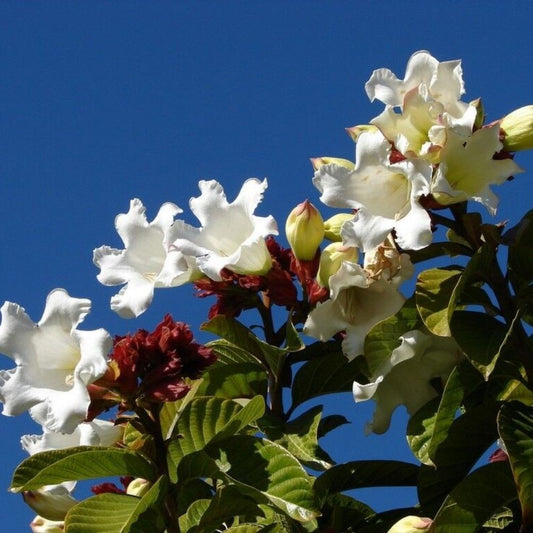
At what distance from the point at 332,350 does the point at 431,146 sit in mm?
610

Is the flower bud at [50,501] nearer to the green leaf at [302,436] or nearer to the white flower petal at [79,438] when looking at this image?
the white flower petal at [79,438]

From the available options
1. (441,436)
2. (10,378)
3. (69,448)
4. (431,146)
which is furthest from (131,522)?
(431,146)

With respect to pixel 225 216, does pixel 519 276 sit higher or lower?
A: lower

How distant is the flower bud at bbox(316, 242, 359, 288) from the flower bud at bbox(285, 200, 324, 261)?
0.05 meters

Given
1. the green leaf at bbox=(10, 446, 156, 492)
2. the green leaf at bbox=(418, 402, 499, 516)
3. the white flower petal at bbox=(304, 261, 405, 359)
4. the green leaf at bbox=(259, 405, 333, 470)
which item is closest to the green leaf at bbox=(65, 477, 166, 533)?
the green leaf at bbox=(10, 446, 156, 492)

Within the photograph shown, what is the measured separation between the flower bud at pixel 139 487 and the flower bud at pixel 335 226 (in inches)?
25.8

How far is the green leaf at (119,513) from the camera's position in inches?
88.4

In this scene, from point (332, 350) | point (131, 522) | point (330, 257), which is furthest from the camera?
point (332, 350)

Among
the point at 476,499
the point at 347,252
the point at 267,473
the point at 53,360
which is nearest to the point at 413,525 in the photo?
the point at 476,499

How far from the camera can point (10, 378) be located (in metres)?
2.29

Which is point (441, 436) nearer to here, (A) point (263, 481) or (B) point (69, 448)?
(A) point (263, 481)

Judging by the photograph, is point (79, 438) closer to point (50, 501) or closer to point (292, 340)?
point (50, 501)

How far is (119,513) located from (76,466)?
0.46 ft

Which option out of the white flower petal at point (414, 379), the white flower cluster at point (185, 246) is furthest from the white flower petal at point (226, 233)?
the white flower petal at point (414, 379)
